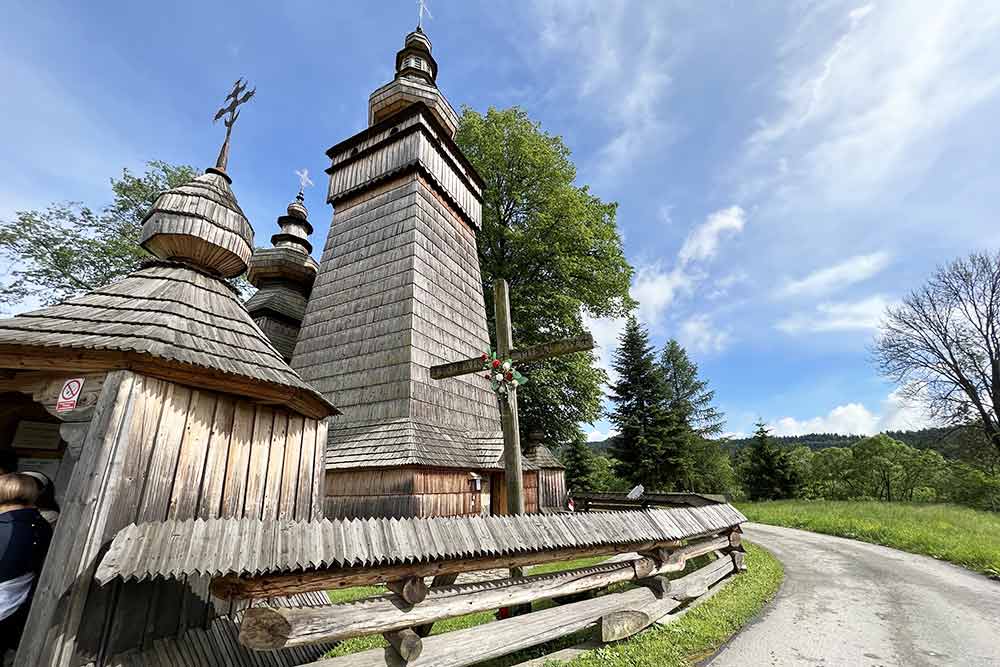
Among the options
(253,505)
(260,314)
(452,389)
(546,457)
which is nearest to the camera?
(253,505)

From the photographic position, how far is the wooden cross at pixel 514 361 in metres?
6.06

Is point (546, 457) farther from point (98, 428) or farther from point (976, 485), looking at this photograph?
point (976, 485)

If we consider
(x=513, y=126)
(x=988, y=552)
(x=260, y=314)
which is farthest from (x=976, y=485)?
(x=260, y=314)

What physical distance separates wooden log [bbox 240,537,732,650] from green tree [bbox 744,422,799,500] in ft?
81.2

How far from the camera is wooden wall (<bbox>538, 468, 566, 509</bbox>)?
1432 centimetres

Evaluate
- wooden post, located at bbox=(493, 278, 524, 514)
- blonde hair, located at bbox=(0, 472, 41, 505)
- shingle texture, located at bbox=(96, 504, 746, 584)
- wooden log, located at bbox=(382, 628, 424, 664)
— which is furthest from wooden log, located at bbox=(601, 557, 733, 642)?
blonde hair, located at bbox=(0, 472, 41, 505)

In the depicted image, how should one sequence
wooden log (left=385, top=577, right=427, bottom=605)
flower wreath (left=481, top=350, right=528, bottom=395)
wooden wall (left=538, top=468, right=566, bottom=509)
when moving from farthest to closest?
wooden wall (left=538, top=468, right=566, bottom=509) < flower wreath (left=481, top=350, right=528, bottom=395) < wooden log (left=385, top=577, right=427, bottom=605)

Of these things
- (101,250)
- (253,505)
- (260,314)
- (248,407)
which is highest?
(101,250)

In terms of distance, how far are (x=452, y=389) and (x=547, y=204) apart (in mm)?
13491

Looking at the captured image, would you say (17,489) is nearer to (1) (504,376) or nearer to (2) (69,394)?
(2) (69,394)

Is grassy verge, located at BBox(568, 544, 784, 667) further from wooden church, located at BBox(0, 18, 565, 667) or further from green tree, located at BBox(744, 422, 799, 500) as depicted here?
green tree, located at BBox(744, 422, 799, 500)

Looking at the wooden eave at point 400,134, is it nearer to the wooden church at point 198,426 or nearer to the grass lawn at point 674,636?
the wooden church at point 198,426

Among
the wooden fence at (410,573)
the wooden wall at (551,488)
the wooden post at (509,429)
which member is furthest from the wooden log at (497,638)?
the wooden wall at (551,488)

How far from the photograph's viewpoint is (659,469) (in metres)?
23.9
